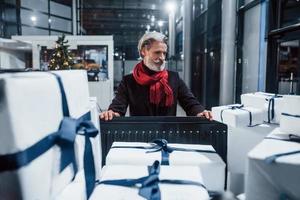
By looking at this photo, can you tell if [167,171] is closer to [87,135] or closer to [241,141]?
[87,135]

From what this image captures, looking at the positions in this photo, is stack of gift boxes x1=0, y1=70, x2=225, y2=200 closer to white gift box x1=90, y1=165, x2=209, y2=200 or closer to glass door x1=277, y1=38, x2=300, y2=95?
white gift box x1=90, y1=165, x2=209, y2=200

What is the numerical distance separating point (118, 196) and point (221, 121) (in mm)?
656

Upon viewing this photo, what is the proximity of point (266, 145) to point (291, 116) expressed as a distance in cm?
20

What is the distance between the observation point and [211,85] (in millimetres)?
7293

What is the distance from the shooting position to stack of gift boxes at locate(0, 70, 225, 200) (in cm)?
54

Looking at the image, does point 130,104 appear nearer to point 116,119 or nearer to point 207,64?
point 116,119

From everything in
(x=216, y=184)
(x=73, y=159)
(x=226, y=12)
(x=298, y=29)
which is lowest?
(x=216, y=184)

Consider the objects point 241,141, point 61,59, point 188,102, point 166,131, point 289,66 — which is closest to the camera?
point 241,141

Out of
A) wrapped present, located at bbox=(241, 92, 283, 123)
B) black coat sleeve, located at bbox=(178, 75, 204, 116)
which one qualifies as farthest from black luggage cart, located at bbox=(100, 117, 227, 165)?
black coat sleeve, located at bbox=(178, 75, 204, 116)

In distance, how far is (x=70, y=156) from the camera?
72 cm

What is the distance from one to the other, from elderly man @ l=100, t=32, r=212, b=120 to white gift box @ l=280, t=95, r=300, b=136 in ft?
3.01

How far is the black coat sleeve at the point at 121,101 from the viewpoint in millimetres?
1889

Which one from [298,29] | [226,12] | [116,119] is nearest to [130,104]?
[116,119]

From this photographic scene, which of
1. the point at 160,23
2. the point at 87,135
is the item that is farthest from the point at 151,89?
the point at 160,23
